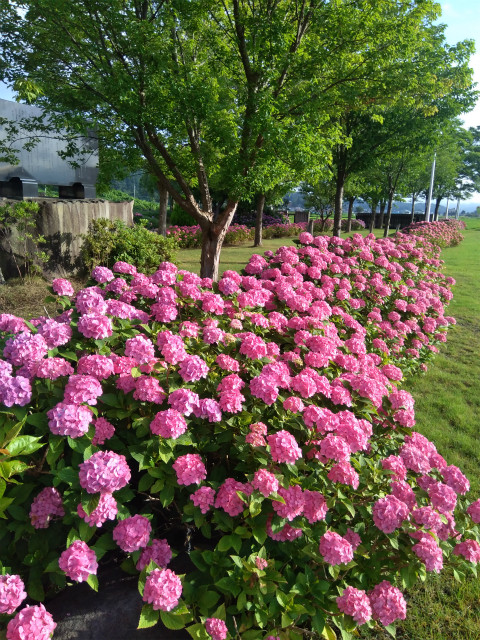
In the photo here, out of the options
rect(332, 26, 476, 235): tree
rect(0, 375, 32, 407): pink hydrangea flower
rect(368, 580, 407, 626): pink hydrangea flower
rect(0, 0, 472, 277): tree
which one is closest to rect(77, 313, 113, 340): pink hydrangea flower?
rect(0, 375, 32, 407): pink hydrangea flower

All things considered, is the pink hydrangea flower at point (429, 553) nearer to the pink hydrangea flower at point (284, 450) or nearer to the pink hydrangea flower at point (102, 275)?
the pink hydrangea flower at point (284, 450)

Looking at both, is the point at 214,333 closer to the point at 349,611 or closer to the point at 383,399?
the point at 383,399

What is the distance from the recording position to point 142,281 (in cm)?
320

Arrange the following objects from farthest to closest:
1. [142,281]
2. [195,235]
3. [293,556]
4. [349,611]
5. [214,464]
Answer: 1. [195,235]
2. [142,281]
3. [214,464]
4. [293,556]
5. [349,611]

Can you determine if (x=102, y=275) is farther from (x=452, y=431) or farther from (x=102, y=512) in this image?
(x=452, y=431)

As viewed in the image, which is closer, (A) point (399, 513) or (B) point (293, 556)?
(A) point (399, 513)

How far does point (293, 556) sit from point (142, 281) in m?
2.07

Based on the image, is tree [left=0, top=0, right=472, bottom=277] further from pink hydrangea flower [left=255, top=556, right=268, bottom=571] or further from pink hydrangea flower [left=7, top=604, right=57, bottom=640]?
pink hydrangea flower [left=7, top=604, right=57, bottom=640]

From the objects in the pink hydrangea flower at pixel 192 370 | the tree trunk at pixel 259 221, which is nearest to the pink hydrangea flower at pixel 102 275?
the pink hydrangea flower at pixel 192 370

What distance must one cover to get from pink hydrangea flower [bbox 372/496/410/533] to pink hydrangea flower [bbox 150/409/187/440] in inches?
37.9

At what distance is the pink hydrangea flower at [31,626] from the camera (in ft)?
4.62

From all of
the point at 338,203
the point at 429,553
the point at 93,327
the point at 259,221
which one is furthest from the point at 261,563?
the point at 259,221

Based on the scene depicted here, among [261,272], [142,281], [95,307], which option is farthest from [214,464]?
[261,272]

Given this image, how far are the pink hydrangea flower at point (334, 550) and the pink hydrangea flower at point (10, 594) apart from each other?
1.16 metres
